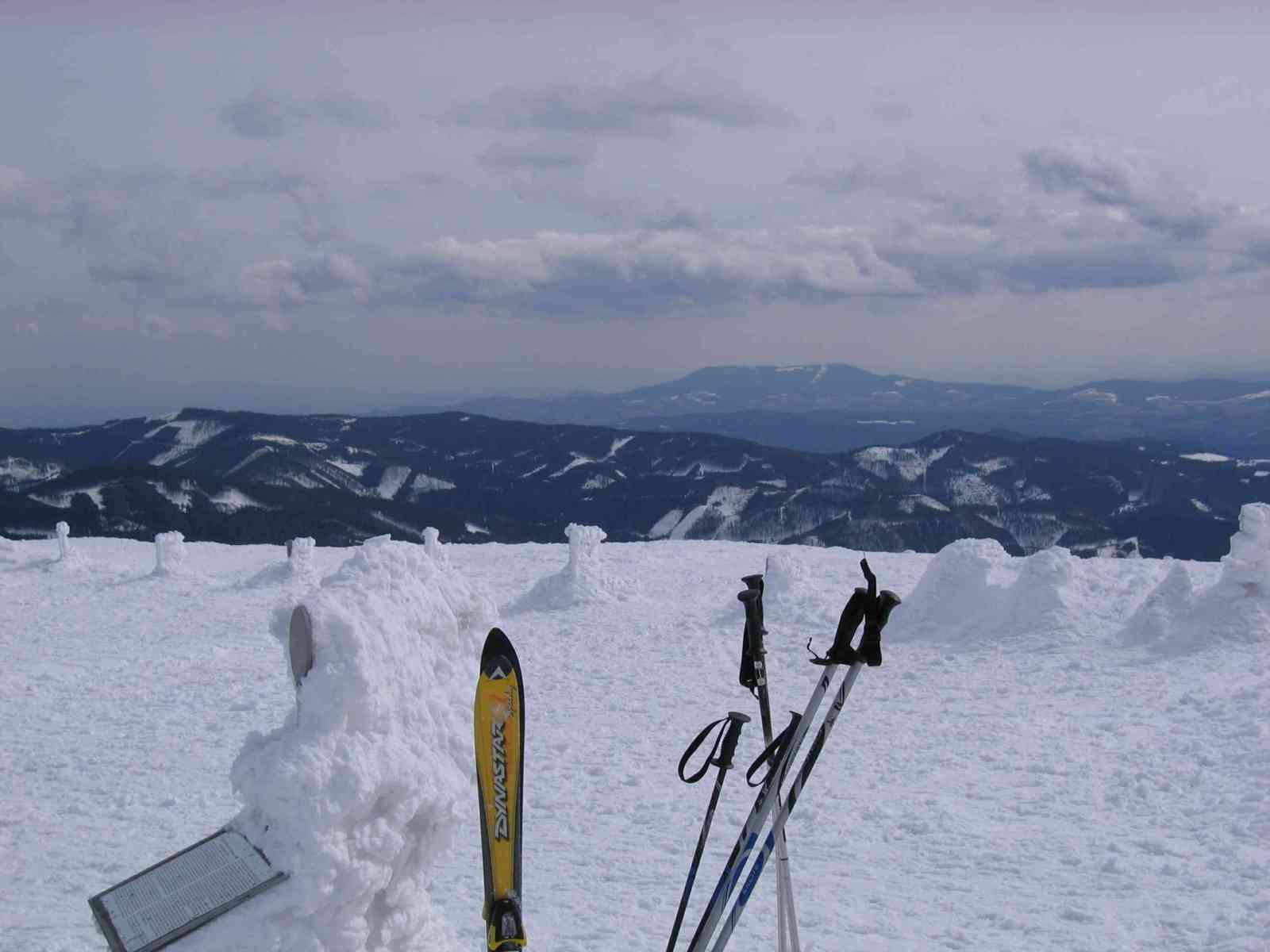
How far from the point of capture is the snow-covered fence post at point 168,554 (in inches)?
934

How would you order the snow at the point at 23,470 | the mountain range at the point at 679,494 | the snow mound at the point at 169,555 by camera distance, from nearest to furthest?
the snow mound at the point at 169,555 → the mountain range at the point at 679,494 → the snow at the point at 23,470

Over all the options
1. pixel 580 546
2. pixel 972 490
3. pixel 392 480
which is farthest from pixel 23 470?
pixel 972 490

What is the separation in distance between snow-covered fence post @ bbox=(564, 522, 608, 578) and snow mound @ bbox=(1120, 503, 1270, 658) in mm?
9582

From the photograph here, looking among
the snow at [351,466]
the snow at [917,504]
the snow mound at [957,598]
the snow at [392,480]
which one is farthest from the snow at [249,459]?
the snow mound at [957,598]

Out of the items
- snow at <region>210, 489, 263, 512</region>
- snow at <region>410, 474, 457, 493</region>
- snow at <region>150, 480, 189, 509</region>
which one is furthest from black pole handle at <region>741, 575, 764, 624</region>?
snow at <region>410, 474, 457, 493</region>

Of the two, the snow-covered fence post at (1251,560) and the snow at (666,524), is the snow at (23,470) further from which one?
the snow-covered fence post at (1251,560)

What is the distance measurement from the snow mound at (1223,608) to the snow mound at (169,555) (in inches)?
804

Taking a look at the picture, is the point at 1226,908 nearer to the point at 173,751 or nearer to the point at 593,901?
the point at 593,901

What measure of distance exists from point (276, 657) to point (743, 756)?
332 inches

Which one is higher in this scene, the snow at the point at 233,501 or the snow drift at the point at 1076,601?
the snow drift at the point at 1076,601

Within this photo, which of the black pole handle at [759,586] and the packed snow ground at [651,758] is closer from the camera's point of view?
the black pole handle at [759,586]

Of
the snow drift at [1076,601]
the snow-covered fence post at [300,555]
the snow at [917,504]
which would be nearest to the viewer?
the snow drift at [1076,601]

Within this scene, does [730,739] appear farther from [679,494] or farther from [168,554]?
[679,494]

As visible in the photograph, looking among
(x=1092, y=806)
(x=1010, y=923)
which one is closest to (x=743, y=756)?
(x=1092, y=806)
